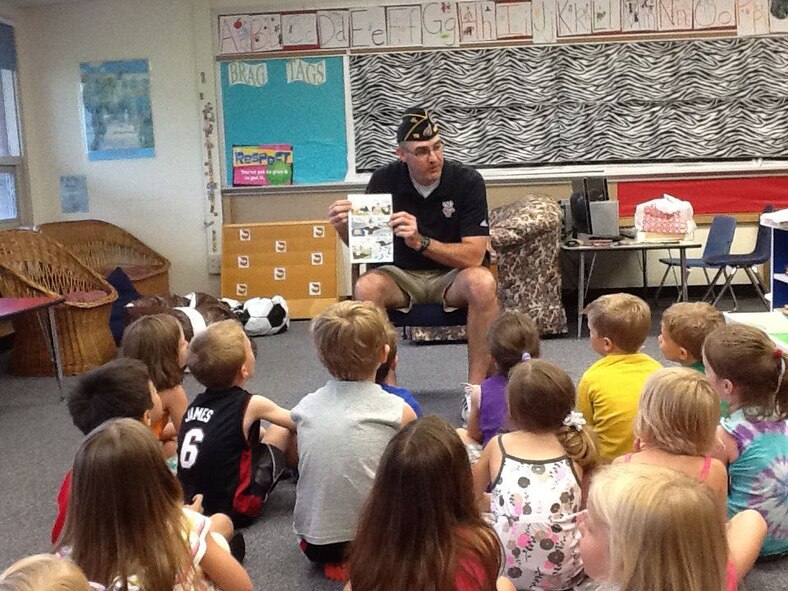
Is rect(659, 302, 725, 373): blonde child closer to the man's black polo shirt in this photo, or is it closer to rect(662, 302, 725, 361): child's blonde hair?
rect(662, 302, 725, 361): child's blonde hair

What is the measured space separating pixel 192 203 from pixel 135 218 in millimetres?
492

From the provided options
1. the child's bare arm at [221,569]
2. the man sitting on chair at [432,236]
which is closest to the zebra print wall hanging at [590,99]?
the man sitting on chair at [432,236]

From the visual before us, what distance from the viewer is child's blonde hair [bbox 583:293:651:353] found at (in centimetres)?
247

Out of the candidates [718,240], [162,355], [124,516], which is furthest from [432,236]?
[718,240]

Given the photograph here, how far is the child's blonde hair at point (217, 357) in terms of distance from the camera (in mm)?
2303

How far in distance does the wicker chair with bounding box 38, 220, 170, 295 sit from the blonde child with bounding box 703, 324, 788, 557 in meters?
4.57

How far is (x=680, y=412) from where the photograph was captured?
1.74 metres

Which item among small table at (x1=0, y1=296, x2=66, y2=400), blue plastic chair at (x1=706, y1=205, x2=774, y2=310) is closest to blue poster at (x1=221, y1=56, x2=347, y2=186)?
small table at (x1=0, y1=296, x2=66, y2=400)

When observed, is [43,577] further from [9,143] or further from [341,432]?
[9,143]

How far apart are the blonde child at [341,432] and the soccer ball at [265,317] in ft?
11.1

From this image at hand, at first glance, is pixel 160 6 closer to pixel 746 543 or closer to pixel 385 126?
pixel 385 126

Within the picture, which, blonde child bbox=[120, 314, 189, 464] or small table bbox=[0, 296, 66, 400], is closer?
blonde child bbox=[120, 314, 189, 464]

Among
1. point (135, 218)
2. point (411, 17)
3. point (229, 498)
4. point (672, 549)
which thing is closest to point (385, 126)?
point (411, 17)

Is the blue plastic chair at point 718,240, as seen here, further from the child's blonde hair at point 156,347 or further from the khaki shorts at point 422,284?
the child's blonde hair at point 156,347
